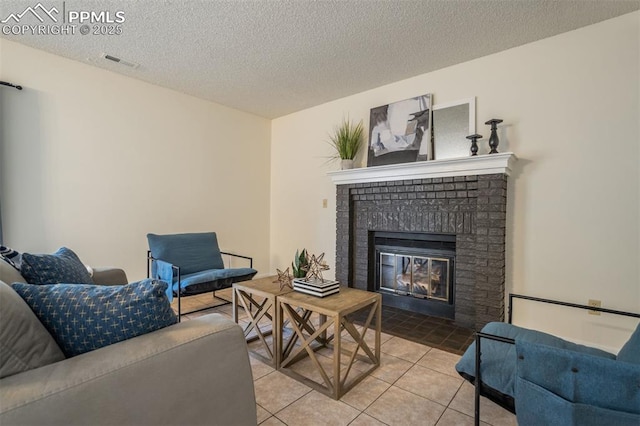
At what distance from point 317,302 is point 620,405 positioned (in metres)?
1.35

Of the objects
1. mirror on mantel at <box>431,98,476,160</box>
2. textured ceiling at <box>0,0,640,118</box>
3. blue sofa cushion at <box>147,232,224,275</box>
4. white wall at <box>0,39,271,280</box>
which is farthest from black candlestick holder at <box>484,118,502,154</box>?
white wall at <box>0,39,271,280</box>

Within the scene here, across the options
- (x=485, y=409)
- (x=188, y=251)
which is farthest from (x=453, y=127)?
(x=188, y=251)

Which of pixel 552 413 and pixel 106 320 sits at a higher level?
pixel 106 320

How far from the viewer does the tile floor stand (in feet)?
5.18

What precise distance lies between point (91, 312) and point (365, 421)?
4.48ft

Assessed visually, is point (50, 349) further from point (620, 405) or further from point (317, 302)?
point (620, 405)

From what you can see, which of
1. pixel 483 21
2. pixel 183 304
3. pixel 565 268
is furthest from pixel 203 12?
pixel 565 268

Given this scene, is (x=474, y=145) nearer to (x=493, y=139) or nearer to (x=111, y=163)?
(x=493, y=139)

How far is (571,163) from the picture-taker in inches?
98.7

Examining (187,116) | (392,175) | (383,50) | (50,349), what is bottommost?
(50,349)

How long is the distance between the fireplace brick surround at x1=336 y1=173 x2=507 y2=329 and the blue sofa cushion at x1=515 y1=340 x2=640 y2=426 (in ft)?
5.58

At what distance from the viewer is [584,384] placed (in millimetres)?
1032

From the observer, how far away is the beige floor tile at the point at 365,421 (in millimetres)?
1535

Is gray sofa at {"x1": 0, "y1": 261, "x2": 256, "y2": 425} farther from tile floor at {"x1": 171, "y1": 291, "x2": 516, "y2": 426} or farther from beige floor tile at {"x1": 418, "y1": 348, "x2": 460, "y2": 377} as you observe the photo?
beige floor tile at {"x1": 418, "y1": 348, "x2": 460, "y2": 377}
